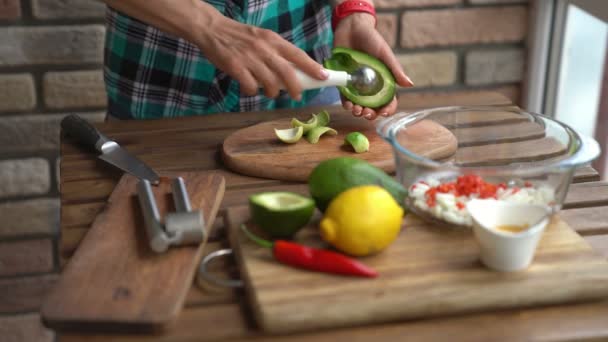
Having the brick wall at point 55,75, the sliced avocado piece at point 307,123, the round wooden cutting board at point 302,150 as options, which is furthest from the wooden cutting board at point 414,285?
the brick wall at point 55,75

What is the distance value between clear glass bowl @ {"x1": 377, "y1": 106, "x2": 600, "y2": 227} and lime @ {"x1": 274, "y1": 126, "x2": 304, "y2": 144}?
16cm

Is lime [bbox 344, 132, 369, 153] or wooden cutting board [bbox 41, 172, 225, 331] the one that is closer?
wooden cutting board [bbox 41, 172, 225, 331]

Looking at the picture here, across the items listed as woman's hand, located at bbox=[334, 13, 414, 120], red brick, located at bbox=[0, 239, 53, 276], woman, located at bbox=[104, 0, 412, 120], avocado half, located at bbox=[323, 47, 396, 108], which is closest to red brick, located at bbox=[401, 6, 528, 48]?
woman, located at bbox=[104, 0, 412, 120]

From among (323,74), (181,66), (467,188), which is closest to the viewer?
(467,188)

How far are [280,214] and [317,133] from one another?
379 millimetres

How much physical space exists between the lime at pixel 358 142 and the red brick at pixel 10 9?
847mm

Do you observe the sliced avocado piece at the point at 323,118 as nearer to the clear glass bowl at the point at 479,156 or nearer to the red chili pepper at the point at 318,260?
the clear glass bowl at the point at 479,156

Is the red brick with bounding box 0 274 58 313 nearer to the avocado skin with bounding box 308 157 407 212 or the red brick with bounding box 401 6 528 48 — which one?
the red brick with bounding box 401 6 528 48

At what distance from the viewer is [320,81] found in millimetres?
1147

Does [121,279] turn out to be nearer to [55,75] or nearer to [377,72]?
[377,72]

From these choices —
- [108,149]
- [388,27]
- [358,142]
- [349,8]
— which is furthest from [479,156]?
[388,27]

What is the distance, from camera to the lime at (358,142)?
1.16m

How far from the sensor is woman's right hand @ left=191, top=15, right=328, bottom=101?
1130mm

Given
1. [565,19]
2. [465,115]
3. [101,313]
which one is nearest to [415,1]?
[565,19]
